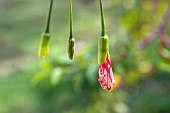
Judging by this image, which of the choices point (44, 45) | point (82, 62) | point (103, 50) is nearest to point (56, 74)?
point (82, 62)

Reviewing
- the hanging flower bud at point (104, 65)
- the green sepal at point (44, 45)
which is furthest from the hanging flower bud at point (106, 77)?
the green sepal at point (44, 45)

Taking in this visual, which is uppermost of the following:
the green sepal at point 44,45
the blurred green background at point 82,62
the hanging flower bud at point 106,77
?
the green sepal at point 44,45

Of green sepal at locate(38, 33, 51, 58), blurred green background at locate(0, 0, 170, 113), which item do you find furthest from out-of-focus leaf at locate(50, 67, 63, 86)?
green sepal at locate(38, 33, 51, 58)

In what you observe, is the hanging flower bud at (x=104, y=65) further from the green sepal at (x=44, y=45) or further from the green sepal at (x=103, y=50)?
the green sepal at (x=44, y=45)

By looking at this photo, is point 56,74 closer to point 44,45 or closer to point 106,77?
point 44,45

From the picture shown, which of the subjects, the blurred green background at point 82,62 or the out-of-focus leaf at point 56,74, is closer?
the out-of-focus leaf at point 56,74

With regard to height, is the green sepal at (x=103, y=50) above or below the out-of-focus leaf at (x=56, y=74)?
above

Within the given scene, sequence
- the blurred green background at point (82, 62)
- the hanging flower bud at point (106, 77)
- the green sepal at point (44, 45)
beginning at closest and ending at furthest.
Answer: the hanging flower bud at point (106, 77), the green sepal at point (44, 45), the blurred green background at point (82, 62)

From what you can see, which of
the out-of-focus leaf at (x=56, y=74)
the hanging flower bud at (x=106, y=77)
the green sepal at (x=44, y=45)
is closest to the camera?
the hanging flower bud at (x=106, y=77)

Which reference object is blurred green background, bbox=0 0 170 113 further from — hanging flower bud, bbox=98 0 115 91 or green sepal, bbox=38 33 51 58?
hanging flower bud, bbox=98 0 115 91

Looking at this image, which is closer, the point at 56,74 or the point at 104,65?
the point at 104,65
